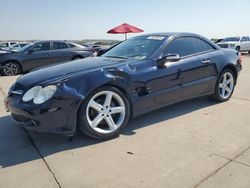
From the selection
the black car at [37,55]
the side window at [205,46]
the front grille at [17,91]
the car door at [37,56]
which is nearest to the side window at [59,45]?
the black car at [37,55]

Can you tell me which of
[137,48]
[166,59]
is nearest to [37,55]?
[137,48]

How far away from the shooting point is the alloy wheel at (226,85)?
5.62 m

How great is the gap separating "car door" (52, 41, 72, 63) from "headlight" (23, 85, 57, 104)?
27.1ft

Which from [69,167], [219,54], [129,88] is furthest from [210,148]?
[219,54]

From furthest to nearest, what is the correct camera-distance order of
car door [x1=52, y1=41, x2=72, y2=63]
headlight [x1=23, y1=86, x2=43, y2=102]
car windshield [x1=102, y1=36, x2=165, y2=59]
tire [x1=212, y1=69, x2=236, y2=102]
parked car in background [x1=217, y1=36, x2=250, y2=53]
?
parked car in background [x1=217, y1=36, x2=250, y2=53] < car door [x1=52, y1=41, x2=72, y2=63] < tire [x1=212, y1=69, x2=236, y2=102] < car windshield [x1=102, y1=36, x2=165, y2=59] < headlight [x1=23, y1=86, x2=43, y2=102]

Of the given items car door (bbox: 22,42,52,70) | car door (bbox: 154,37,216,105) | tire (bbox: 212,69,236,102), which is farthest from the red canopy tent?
car door (bbox: 154,37,216,105)

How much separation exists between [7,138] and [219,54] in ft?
12.6

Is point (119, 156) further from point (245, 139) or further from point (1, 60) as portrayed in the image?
point (1, 60)

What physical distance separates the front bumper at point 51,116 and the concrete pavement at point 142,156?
27 cm

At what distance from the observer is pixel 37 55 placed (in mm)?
11312

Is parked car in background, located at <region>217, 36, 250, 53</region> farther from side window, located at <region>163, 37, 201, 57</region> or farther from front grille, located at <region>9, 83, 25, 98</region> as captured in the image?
front grille, located at <region>9, 83, 25, 98</region>

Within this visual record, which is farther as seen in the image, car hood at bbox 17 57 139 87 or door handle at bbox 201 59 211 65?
door handle at bbox 201 59 211 65

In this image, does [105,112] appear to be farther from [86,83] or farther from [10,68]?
[10,68]

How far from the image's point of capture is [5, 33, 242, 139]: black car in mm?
3488
